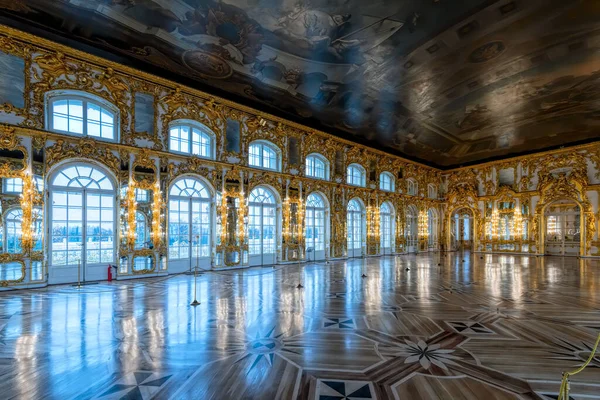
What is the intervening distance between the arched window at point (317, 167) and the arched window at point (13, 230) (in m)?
10.3

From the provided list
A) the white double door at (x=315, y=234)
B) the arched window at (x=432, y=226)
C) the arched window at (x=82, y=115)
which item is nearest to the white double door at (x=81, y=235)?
the arched window at (x=82, y=115)

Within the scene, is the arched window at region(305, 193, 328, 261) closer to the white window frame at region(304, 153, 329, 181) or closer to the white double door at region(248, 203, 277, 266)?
the white window frame at region(304, 153, 329, 181)

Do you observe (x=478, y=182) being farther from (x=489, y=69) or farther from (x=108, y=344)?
(x=108, y=344)

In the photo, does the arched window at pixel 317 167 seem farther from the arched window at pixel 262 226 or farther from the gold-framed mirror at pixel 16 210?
the gold-framed mirror at pixel 16 210

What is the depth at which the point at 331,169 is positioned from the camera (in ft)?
50.9

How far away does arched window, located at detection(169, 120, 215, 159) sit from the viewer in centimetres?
1084

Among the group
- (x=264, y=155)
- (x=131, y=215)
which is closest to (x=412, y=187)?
(x=264, y=155)

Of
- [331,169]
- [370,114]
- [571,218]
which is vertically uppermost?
[370,114]

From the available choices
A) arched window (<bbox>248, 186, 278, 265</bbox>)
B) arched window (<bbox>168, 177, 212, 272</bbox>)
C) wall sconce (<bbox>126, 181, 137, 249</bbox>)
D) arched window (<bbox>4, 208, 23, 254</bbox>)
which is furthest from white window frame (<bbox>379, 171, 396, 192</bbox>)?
arched window (<bbox>4, 208, 23, 254</bbox>)

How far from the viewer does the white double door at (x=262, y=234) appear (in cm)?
1261

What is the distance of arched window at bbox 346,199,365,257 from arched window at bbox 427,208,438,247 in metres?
7.53

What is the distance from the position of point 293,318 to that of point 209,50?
7.68 meters

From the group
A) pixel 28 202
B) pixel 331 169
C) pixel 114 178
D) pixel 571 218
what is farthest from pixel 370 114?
pixel 571 218

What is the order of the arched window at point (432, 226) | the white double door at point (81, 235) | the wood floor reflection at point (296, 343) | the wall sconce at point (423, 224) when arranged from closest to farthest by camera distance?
the wood floor reflection at point (296, 343) < the white double door at point (81, 235) < the wall sconce at point (423, 224) < the arched window at point (432, 226)
